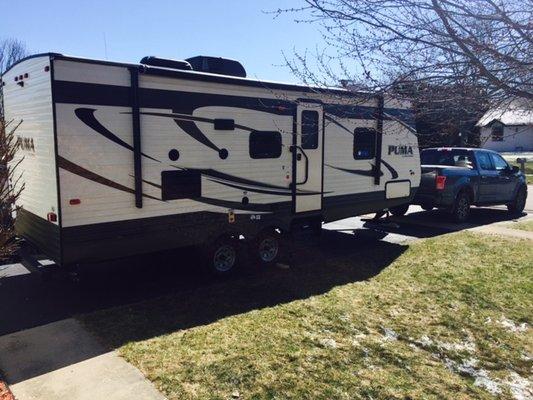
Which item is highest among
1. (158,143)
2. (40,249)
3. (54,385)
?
(158,143)

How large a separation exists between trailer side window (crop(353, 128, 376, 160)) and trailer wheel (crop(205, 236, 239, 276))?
120 inches

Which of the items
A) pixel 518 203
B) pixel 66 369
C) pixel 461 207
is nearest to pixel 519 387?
pixel 66 369

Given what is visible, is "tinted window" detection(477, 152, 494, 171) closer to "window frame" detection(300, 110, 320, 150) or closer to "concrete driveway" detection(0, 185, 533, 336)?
"window frame" detection(300, 110, 320, 150)

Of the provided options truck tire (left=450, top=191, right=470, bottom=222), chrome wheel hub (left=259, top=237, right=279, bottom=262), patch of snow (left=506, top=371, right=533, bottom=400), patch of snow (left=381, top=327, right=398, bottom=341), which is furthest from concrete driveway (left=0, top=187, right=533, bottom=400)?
patch of snow (left=506, top=371, right=533, bottom=400)

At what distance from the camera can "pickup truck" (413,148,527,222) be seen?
38.9 feet

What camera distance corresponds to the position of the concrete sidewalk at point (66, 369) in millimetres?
3947

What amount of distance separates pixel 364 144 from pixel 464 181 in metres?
4.34

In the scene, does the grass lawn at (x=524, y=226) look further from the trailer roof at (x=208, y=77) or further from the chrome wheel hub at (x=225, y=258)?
the chrome wheel hub at (x=225, y=258)

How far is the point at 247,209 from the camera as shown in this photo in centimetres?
725

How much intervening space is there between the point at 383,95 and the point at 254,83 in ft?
9.19

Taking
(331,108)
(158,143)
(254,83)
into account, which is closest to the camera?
(158,143)

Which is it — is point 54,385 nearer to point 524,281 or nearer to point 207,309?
point 207,309

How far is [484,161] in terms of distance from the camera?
42.7 ft

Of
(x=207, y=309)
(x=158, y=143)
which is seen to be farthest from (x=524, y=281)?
(x=158, y=143)
